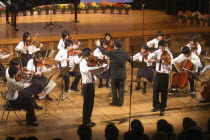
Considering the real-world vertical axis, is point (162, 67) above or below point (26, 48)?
below

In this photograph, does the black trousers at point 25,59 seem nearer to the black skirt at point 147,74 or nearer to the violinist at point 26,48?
the violinist at point 26,48

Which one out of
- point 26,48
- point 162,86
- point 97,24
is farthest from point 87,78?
point 97,24

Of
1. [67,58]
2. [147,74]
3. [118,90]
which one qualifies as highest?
[67,58]

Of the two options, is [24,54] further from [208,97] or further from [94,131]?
[208,97]

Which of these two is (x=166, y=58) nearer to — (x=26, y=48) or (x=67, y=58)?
(x=67, y=58)

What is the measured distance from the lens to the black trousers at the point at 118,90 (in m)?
10.6

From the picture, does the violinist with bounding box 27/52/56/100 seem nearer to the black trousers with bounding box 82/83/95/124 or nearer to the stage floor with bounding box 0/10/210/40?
the black trousers with bounding box 82/83/95/124

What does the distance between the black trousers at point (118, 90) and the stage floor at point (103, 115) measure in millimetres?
198

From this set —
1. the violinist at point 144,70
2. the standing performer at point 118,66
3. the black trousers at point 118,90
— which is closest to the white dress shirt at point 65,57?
the standing performer at point 118,66

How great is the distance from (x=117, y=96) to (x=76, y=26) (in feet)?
19.8

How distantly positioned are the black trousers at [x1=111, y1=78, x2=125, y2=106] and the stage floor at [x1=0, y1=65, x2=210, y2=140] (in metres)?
0.20

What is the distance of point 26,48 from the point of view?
38.8ft

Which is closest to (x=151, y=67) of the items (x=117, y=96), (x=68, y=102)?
(x=117, y=96)

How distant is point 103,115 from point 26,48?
9.96 feet
